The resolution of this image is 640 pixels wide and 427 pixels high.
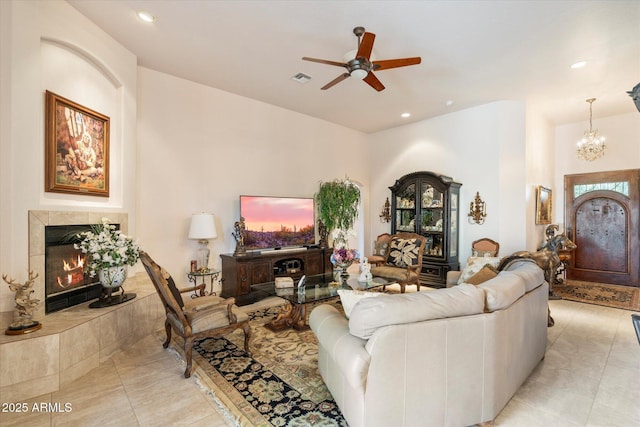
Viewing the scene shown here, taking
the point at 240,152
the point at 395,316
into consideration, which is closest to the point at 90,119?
the point at 240,152

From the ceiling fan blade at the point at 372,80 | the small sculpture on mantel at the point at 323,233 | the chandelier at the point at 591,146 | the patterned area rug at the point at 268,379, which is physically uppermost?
the ceiling fan blade at the point at 372,80

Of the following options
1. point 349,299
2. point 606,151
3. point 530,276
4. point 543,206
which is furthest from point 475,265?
point 606,151

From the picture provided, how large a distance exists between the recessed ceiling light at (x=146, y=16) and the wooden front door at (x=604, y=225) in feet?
26.5

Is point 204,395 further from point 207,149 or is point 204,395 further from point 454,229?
point 454,229

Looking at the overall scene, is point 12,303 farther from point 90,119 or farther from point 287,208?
point 287,208

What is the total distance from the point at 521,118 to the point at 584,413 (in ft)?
15.2

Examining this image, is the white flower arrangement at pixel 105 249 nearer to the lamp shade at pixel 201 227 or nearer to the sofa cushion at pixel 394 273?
the lamp shade at pixel 201 227

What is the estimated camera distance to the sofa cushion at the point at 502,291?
1.95 metres

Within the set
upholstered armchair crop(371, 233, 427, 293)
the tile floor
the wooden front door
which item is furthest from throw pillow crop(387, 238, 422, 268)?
the wooden front door

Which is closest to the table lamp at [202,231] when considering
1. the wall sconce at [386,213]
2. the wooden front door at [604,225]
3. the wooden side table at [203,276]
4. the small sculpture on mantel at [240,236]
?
the wooden side table at [203,276]

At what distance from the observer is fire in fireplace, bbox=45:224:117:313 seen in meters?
2.72

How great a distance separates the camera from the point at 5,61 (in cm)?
239

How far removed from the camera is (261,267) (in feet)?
15.5

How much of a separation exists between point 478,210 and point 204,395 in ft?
17.2
